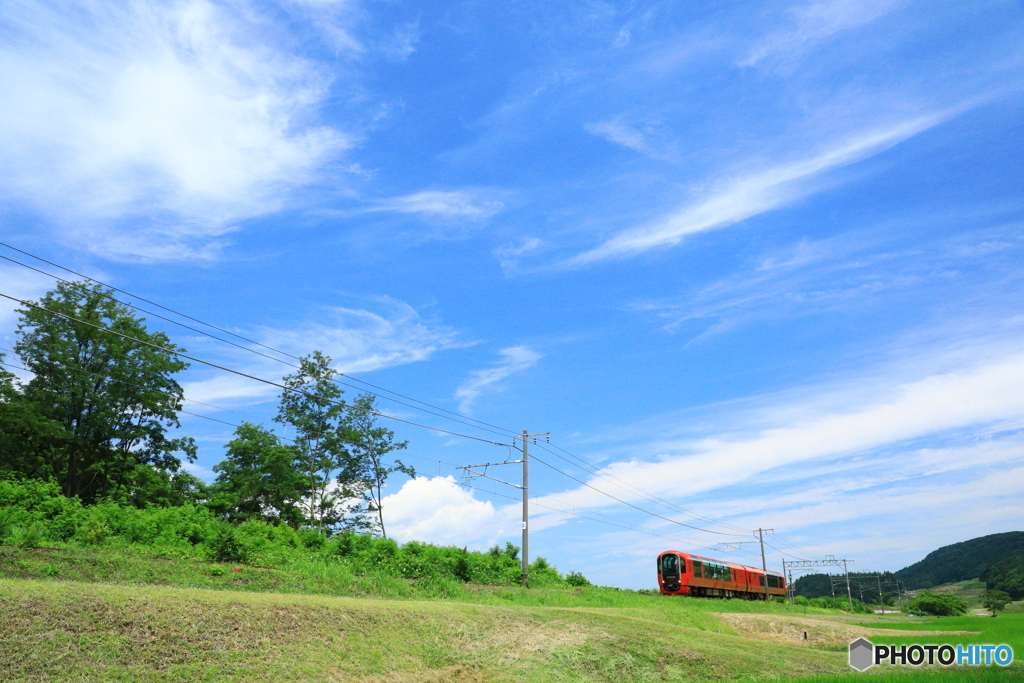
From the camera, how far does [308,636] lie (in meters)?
15.5

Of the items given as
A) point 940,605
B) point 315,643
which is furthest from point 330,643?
point 940,605

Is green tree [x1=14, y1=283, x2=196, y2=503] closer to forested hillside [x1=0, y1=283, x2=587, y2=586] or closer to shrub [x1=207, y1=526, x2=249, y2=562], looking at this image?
forested hillside [x1=0, y1=283, x2=587, y2=586]

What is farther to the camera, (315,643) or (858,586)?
(858,586)

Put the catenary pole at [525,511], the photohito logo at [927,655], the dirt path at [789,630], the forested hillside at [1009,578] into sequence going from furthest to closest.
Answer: the forested hillside at [1009,578]
the catenary pole at [525,511]
the dirt path at [789,630]
the photohito logo at [927,655]

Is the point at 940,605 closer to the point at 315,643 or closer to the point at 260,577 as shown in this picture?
the point at 260,577

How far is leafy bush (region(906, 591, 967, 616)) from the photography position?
90.8 meters

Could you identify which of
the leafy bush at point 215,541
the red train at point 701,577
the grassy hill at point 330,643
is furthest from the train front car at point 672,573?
the grassy hill at point 330,643

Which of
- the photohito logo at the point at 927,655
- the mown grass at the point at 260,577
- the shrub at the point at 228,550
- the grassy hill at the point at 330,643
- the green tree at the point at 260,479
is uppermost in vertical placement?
the green tree at the point at 260,479

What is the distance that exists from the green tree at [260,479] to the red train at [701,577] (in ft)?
91.2

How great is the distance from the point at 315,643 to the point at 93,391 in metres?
37.6

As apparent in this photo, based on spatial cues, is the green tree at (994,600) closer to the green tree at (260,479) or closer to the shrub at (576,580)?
the shrub at (576,580)

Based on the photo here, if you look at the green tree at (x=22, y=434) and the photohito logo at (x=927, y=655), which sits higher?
the green tree at (x=22, y=434)

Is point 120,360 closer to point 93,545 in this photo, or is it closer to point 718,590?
point 93,545

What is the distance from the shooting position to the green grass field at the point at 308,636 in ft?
41.3
